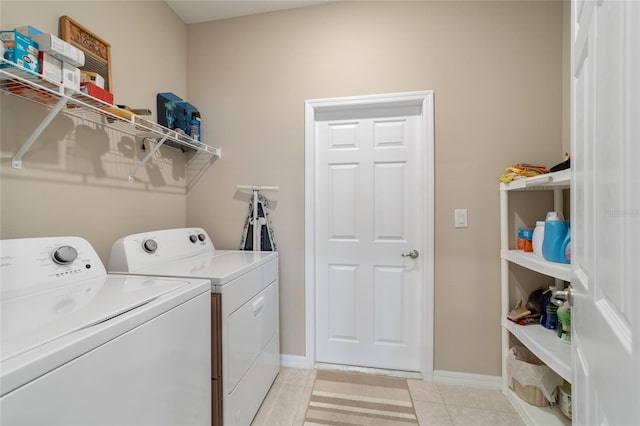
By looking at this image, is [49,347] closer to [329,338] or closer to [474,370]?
[329,338]

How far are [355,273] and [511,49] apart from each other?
1.91 meters

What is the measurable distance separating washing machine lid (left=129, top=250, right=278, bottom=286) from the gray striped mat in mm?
972

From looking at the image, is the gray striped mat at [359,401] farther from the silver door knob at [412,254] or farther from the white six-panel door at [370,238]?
the silver door knob at [412,254]

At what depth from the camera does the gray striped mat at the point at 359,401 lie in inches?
60.7

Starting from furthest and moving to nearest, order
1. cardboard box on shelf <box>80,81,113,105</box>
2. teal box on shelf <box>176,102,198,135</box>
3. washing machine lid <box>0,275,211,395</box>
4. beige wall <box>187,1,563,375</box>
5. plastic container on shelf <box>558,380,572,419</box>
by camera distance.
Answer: teal box on shelf <box>176,102,198,135</box>
beige wall <box>187,1,563,375</box>
plastic container on shelf <box>558,380,572,419</box>
cardboard box on shelf <box>80,81,113,105</box>
washing machine lid <box>0,275,211,395</box>

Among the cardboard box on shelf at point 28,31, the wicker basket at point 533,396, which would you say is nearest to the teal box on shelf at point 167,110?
the cardboard box on shelf at point 28,31

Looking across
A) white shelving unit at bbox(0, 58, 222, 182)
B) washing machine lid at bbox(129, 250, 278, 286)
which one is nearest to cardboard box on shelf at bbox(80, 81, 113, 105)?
white shelving unit at bbox(0, 58, 222, 182)

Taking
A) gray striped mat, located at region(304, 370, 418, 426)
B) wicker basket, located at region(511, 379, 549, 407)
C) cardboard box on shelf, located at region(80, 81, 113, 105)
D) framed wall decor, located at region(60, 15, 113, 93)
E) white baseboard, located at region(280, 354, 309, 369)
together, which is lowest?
gray striped mat, located at region(304, 370, 418, 426)

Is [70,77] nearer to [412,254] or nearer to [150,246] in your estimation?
[150,246]

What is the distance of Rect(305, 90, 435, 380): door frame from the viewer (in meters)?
1.85

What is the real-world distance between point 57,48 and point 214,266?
1115 millimetres

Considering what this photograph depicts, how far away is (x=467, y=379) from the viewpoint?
6.00ft

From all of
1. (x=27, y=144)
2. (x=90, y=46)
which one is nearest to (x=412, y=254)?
(x=27, y=144)

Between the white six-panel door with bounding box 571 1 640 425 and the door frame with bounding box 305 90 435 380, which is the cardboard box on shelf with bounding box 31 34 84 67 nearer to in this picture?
the door frame with bounding box 305 90 435 380
